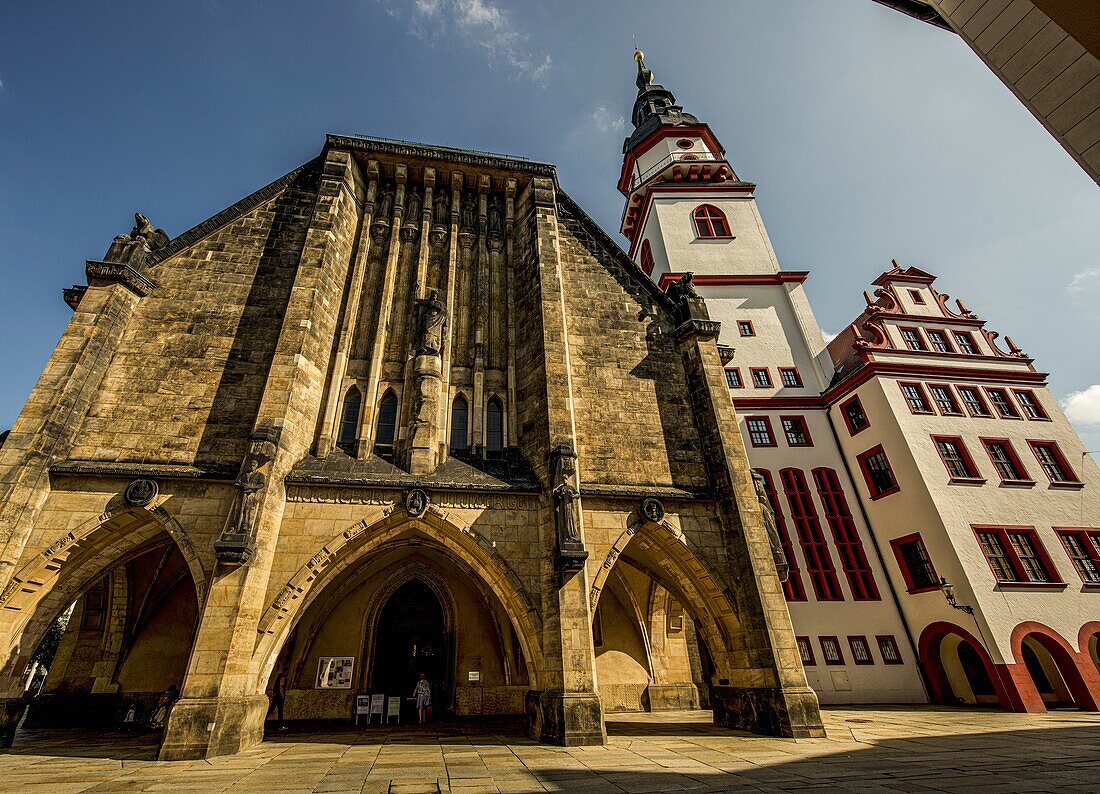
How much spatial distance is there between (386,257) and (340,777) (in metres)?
12.3

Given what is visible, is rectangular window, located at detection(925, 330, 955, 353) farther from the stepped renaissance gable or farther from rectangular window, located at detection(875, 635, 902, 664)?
the stepped renaissance gable

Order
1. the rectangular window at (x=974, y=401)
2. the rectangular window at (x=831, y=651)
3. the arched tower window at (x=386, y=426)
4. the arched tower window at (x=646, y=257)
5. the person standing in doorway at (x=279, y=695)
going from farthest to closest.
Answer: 1. the arched tower window at (x=646, y=257)
2. the rectangular window at (x=974, y=401)
3. the rectangular window at (x=831, y=651)
4. the person standing in doorway at (x=279, y=695)
5. the arched tower window at (x=386, y=426)

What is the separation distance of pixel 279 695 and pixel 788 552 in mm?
17145

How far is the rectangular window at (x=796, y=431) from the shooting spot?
2070 cm

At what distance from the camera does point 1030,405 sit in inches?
774

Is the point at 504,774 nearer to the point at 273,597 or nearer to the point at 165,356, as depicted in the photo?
the point at 273,597

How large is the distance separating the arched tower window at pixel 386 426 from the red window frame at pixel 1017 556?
19313 millimetres

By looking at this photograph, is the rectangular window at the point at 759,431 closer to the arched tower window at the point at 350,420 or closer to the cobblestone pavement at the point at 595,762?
the cobblestone pavement at the point at 595,762

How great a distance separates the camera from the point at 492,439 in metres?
12.8

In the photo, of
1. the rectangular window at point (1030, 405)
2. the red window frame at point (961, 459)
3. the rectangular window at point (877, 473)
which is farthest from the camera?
the rectangular window at point (1030, 405)

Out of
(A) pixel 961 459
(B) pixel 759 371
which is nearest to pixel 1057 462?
(A) pixel 961 459

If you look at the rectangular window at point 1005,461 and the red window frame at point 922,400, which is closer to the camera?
the rectangular window at point 1005,461

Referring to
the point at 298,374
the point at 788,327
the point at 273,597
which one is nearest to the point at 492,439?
the point at 298,374

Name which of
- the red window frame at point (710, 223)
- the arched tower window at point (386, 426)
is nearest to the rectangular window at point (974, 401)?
the red window frame at point (710, 223)
